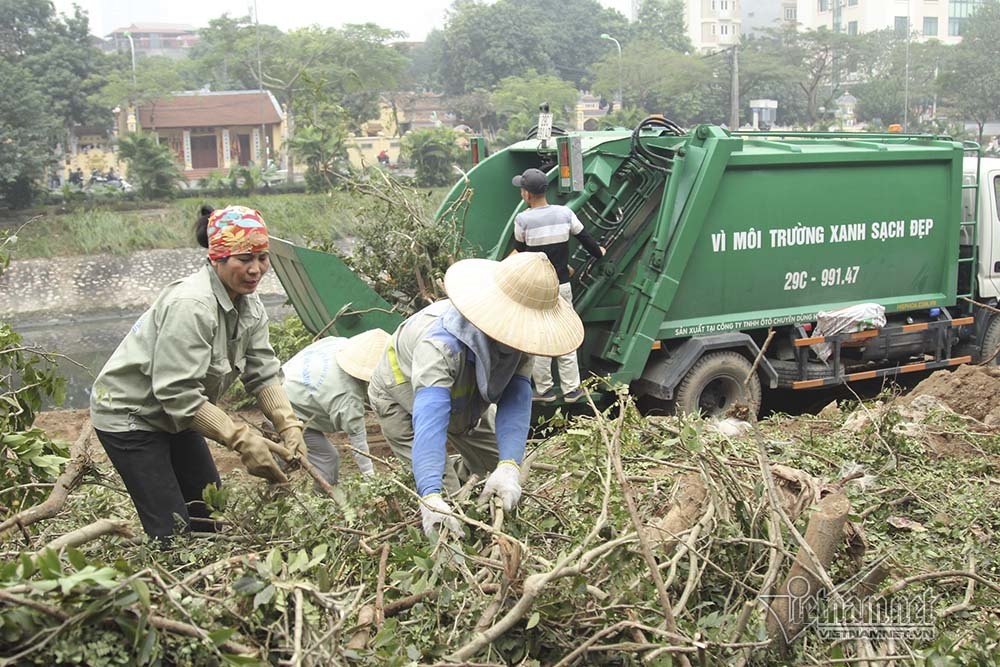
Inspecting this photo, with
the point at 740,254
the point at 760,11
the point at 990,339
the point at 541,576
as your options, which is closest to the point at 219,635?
the point at 541,576

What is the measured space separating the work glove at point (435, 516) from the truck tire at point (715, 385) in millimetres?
4049

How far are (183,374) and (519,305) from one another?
3.95 ft

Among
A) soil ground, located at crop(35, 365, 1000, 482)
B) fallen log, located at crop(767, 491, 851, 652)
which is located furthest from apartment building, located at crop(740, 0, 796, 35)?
fallen log, located at crop(767, 491, 851, 652)

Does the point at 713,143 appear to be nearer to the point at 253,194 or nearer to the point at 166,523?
the point at 166,523

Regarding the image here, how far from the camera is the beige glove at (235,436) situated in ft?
12.0

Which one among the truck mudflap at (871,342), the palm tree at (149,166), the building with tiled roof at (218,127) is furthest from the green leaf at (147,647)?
the building with tiled roof at (218,127)

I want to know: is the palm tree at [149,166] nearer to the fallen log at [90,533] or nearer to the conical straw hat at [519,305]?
the conical straw hat at [519,305]

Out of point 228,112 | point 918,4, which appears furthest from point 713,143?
point 918,4

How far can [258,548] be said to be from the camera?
3.60m

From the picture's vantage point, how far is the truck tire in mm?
7367

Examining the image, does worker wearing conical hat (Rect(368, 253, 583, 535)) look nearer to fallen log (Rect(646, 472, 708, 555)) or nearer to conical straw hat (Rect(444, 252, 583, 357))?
conical straw hat (Rect(444, 252, 583, 357))

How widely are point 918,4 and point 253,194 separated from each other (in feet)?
196

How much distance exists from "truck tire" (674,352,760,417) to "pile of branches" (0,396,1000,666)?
9.76 feet

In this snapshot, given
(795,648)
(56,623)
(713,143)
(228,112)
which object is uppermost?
(228,112)
